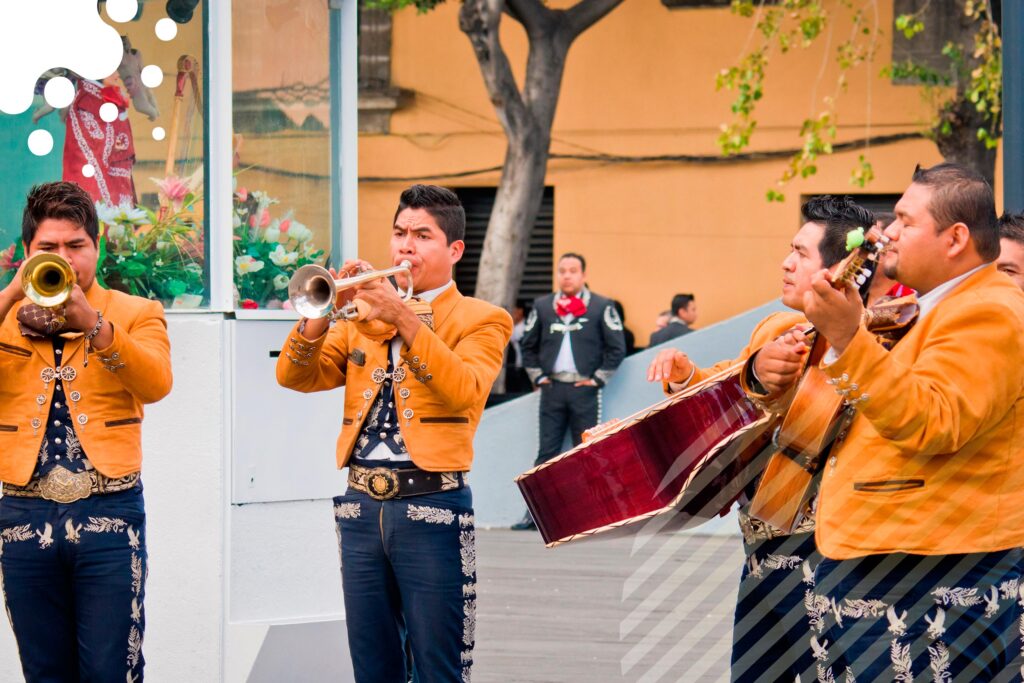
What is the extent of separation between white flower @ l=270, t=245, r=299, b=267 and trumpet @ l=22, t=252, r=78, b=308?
1847 millimetres

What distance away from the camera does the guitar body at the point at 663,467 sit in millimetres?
4336

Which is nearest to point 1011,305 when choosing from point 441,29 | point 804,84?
point 804,84

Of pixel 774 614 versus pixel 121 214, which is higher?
pixel 121 214

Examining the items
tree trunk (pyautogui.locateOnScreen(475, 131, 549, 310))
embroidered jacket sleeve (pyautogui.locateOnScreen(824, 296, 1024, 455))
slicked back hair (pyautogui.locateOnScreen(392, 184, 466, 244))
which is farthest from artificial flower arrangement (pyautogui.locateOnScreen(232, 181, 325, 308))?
tree trunk (pyautogui.locateOnScreen(475, 131, 549, 310))

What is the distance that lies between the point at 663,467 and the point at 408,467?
2.45 ft

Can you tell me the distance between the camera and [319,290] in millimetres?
4359

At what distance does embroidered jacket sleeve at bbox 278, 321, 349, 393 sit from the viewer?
4562 millimetres

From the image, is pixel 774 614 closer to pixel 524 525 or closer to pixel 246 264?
pixel 246 264

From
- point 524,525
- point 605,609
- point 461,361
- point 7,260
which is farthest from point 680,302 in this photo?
point 461,361

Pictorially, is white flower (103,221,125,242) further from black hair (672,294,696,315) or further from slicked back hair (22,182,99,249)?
black hair (672,294,696,315)

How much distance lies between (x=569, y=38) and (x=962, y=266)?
33.4ft

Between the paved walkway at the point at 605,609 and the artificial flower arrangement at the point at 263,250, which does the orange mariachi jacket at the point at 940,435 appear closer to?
the artificial flower arrangement at the point at 263,250

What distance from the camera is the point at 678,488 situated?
435cm

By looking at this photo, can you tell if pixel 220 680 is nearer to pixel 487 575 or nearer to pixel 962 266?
pixel 962 266
